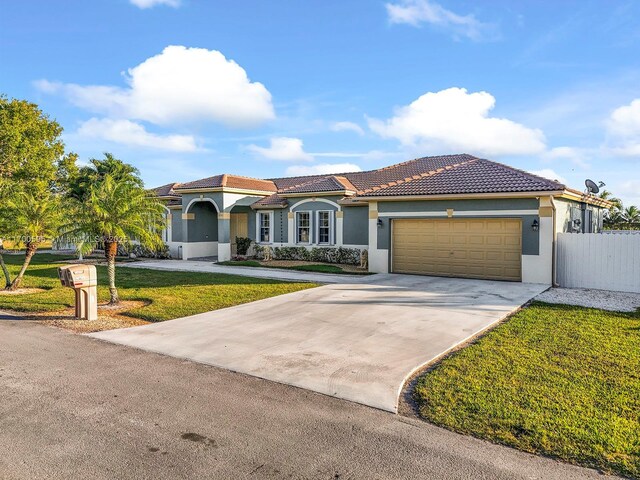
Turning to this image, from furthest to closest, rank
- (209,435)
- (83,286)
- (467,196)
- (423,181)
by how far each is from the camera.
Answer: (423,181) < (467,196) < (83,286) < (209,435)

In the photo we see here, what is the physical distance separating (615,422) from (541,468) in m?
1.36

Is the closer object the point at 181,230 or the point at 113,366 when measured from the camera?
the point at 113,366

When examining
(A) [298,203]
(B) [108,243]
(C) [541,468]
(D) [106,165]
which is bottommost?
(C) [541,468]

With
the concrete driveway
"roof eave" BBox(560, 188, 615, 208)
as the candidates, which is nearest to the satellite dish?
"roof eave" BBox(560, 188, 615, 208)

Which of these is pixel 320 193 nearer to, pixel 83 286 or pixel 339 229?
pixel 339 229

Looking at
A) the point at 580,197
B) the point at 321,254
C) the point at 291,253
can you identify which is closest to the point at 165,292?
the point at 321,254

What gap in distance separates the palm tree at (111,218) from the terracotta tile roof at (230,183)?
11.8m

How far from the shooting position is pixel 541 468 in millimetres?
4031

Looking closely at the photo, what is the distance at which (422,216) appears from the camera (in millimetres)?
17344

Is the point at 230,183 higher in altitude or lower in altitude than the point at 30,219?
higher

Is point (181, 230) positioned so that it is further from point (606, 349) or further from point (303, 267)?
point (606, 349)

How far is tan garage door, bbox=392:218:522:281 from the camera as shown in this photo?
15836 millimetres

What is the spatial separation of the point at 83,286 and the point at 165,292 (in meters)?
3.93

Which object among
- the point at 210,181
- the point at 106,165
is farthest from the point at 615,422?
the point at 106,165
